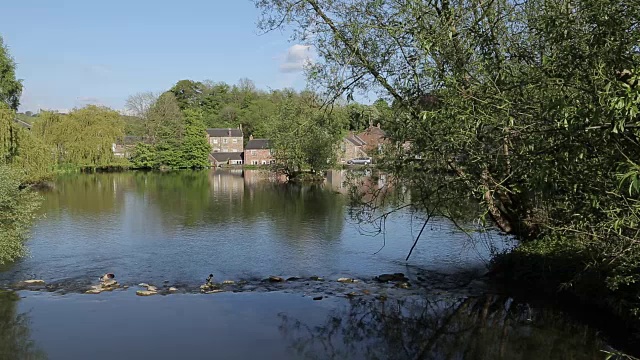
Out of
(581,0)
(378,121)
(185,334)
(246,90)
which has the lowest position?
(185,334)

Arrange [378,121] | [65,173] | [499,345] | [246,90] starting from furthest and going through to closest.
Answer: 1. [246,90]
2. [65,173]
3. [378,121]
4. [499,345]

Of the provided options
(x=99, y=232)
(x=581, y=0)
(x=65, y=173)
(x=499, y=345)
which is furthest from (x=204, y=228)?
(x=65, y=173)

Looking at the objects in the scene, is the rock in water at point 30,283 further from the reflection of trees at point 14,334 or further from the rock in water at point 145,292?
the rock in water at point 145,292

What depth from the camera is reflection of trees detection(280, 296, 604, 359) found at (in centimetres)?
980

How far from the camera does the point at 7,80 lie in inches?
1473

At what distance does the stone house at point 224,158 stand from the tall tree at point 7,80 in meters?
43.0

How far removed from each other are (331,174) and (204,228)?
34.7 meters

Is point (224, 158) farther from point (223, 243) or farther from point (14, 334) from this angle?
point (14, 334)

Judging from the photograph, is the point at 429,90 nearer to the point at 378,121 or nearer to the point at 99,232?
the point at 378,121

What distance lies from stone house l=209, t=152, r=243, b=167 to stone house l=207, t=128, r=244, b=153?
Result: 136 cm

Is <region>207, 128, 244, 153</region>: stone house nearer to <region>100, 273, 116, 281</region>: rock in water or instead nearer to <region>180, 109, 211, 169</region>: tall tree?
<region>180, 109, 211, 169</region>: tall tree


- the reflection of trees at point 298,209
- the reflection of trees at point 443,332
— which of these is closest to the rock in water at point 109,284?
the reflection of trees at point 443,332

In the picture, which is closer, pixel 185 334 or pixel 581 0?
pixel 581 0

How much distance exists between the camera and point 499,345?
1009cm
